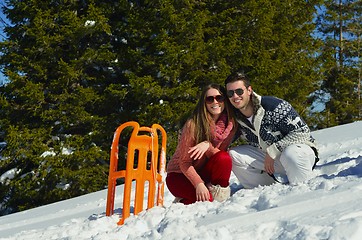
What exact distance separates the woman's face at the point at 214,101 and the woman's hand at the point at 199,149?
0.27 m

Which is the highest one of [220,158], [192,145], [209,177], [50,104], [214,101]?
[50,104]

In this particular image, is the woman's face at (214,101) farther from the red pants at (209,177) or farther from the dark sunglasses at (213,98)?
the red pants at (209,177)

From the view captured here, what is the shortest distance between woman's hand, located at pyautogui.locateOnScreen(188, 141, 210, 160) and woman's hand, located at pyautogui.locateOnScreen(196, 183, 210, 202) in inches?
9.2

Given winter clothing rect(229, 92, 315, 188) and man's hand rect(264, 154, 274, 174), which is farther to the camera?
man's hand rect(264, 154, 274, 174)

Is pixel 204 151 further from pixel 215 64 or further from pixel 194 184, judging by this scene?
pixel 215 64

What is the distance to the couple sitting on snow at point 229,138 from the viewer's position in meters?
3.64

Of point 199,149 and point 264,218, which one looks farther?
point 199,149

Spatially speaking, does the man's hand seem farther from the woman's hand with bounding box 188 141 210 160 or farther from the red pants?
the woman's hand with bounding box 188 141 210 160

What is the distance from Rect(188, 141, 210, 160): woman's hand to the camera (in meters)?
3.59

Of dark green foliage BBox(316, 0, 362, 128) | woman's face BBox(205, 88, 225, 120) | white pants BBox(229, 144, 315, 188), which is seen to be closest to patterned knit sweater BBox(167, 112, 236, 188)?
woman's face BBox(205, 88, 225, 120)

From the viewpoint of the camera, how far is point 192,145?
3703 mm

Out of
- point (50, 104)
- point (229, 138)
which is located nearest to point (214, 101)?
point (229, 138)

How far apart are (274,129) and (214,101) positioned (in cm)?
55

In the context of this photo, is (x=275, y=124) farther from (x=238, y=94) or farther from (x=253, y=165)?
(x=253, y=165)
